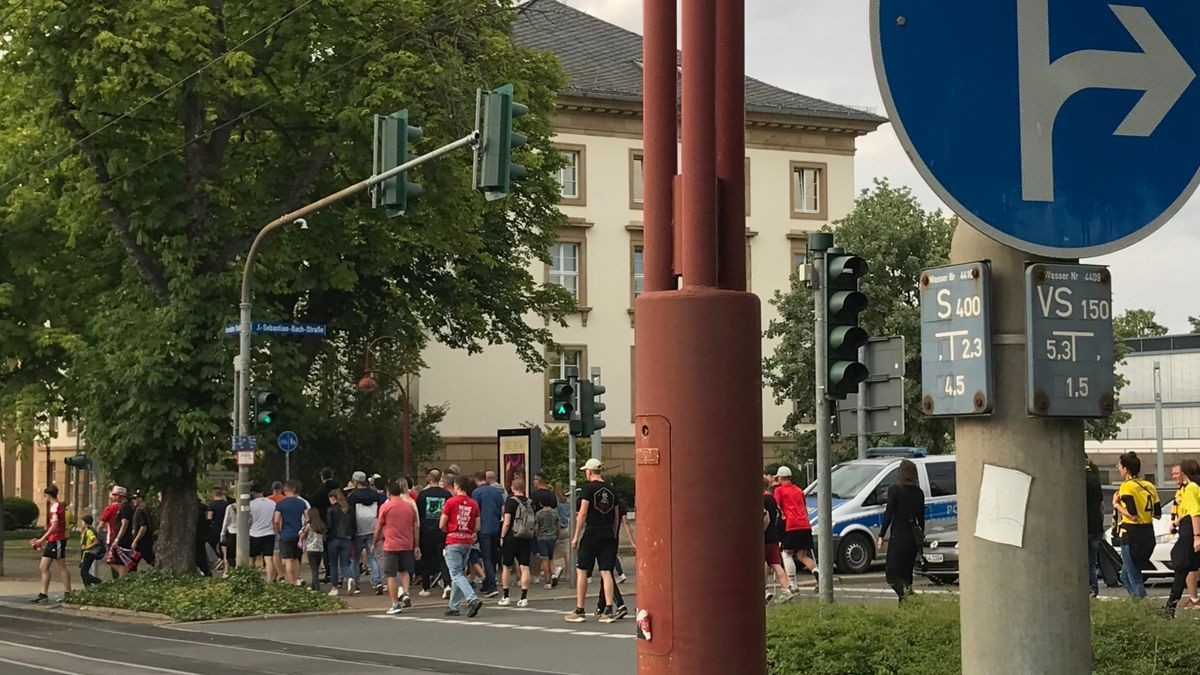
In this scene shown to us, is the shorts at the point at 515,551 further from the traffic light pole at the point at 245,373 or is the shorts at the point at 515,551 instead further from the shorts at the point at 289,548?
the shorts at the point at 289,548

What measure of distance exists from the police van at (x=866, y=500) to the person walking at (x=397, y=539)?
8032mm

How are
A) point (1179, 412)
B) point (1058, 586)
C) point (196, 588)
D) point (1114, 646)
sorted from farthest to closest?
point (1179, 412) → point (196, 588) → point (1114, 646) → point (1058, 586)

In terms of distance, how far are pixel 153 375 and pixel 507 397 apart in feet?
108

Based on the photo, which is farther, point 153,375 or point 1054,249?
point 153,375

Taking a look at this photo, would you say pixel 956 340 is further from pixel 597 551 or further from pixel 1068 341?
pixel 597 551

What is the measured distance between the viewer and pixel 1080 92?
2955 mm

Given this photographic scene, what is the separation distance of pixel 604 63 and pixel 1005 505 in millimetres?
60123

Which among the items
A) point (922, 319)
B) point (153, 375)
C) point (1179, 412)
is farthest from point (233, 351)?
point (1179, 412)

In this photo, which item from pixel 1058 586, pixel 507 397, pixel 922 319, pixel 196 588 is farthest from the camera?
pixel 507 397

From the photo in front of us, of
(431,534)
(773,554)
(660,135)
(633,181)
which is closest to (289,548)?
(431,534)

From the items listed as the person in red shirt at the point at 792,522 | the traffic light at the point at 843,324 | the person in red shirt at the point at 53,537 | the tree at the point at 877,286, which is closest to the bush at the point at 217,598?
the person in red shirt at the point at 53,537

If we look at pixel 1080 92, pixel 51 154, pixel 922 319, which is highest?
pixel 51 154

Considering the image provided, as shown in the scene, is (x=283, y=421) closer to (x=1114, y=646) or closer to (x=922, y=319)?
(x=1114, y=646)

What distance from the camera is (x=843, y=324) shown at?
1460 cm
